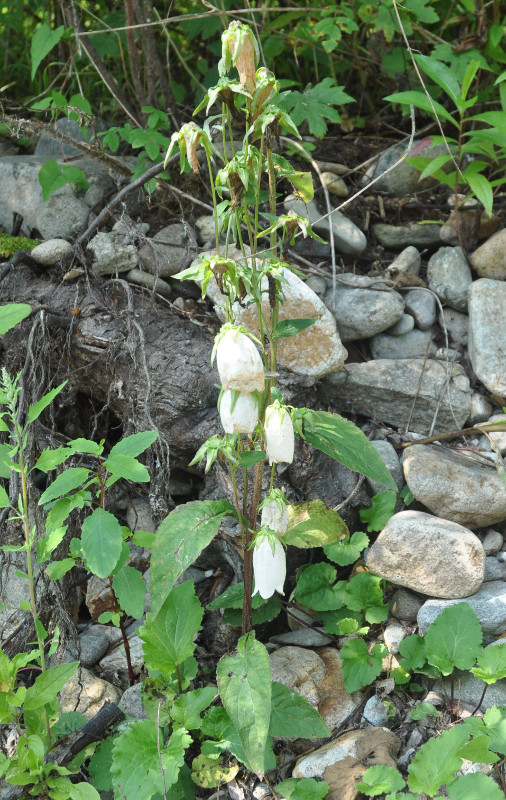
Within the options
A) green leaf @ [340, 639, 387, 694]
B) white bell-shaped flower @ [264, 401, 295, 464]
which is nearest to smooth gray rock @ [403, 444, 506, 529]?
green leaf @ [340, 639, 387, 694]

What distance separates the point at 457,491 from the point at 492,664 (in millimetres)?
700

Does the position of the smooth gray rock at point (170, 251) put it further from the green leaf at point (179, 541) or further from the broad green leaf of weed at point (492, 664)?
the broad green leaf of weed at point (492, 664)

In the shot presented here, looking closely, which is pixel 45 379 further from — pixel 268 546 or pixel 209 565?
pixel 268 546

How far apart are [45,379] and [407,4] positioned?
2.31 meters

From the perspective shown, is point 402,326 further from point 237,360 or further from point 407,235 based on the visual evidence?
point 237,360

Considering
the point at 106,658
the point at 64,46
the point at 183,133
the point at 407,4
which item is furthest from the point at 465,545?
the point at 64,46

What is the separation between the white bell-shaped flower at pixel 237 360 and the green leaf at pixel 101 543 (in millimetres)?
486

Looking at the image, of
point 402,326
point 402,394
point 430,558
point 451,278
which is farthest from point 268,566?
point 451,278

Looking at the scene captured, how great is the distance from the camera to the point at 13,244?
125 inches

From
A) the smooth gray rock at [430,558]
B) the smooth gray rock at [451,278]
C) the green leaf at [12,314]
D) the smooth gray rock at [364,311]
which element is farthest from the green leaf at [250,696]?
the smooth gray rock at [451,278]

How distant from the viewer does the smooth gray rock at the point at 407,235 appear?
3.46m

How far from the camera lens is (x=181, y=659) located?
206 cm

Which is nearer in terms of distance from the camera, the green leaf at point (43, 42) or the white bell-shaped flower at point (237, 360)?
the white bell-shaped flower at point (237, 360)

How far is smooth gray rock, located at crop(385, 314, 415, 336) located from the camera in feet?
10.4
